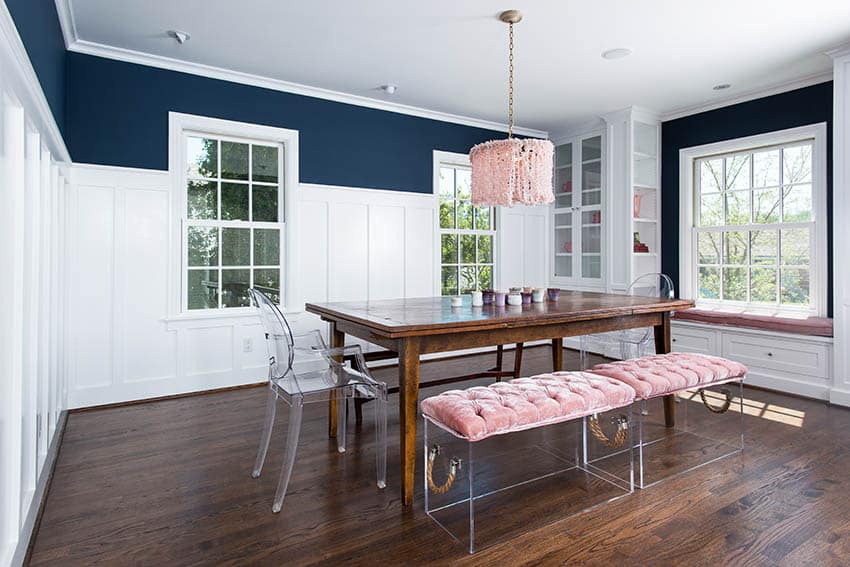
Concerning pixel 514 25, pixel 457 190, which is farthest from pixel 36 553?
pixel 457 190

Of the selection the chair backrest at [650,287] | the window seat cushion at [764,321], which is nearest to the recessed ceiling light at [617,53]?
the chair backrest at [650,287]

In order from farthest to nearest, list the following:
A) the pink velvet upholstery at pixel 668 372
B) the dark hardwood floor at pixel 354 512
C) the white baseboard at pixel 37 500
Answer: the pink velvet upholstery at pixel 668 372 → the dark hardwood floor at pixel 354 512 → the white baseboard at pixel 37 500

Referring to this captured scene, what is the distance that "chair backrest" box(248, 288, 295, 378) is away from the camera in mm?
2424

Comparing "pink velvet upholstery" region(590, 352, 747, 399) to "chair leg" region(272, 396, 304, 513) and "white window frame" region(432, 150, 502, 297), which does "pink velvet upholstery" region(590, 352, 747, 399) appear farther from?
"white window frame" region(432, 150, 502, 297)

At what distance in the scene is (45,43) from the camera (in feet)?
8.63

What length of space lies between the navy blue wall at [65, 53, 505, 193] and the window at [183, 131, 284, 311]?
9.6 inches

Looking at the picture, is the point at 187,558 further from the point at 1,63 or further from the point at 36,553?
the point at 1,63

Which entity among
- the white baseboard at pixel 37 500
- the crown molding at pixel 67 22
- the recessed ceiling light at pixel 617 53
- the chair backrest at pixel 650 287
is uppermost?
the recessed ceiling light at pixel 617 53

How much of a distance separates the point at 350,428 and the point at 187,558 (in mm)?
1533

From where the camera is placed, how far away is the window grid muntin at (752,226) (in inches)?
176

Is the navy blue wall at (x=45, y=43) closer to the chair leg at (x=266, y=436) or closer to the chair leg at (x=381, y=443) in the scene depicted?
the chair leg at (x=266, y=436)

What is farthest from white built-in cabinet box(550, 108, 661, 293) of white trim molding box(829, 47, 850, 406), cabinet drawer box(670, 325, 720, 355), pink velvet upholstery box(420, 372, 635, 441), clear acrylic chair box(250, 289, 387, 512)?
clear acrylic chair box(250, 289, 387, 512)

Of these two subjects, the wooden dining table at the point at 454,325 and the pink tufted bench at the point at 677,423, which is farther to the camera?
the pink tufted bench at the point at 677,423

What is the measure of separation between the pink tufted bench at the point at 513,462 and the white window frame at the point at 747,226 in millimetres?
2753
